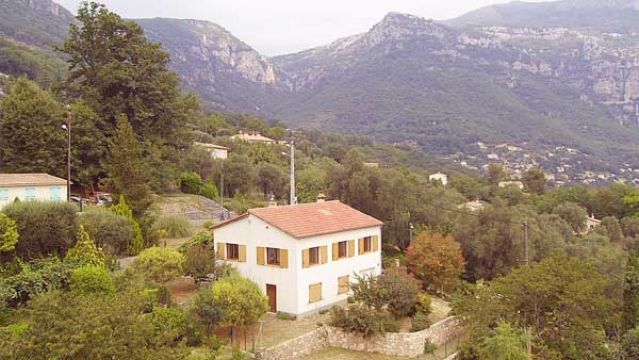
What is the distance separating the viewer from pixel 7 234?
22.6 metres

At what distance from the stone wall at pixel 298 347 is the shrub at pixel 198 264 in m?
5.81

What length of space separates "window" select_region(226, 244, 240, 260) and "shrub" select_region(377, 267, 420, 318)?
6.73 meters

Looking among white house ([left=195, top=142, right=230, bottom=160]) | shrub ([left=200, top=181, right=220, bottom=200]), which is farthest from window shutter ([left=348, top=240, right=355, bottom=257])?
white house ([left=195, top=142, right=230, bottom=160])

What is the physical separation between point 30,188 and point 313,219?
14828mm

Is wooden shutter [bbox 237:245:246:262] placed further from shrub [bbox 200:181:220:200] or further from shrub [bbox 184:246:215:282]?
shrub [bbox 200:181:220:200]

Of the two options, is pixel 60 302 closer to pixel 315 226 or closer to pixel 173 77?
pixel 315 226

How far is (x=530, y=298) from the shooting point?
83.4 feet

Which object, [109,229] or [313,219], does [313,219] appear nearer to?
[313,219]

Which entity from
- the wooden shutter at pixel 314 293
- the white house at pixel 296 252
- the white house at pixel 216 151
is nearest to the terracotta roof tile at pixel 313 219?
the white house at pixel 296 252

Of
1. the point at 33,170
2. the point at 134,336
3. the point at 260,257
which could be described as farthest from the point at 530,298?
the point at 33,170

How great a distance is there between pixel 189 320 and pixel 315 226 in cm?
798

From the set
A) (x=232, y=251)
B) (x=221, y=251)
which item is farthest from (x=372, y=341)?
(x=221, y=251)

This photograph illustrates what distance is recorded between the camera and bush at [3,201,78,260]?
78.7ft

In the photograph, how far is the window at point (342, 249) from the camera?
1115 inches
